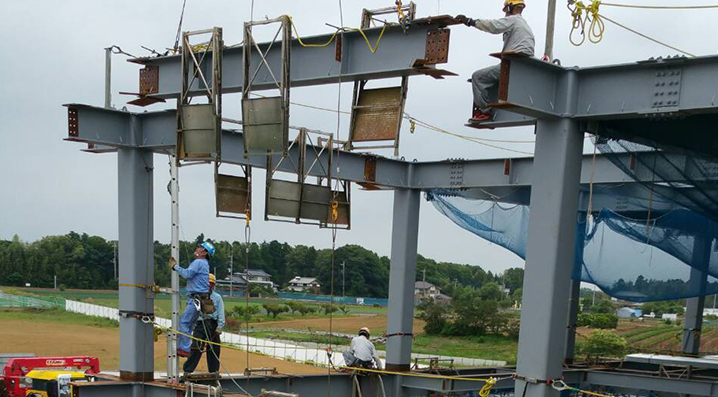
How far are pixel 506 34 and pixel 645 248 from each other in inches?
189

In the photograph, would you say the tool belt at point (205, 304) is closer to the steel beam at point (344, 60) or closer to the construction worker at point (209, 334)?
the construction worker at point (209, 334)

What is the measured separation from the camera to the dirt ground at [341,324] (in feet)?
171

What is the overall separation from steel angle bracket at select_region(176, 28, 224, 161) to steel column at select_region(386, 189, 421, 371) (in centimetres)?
624

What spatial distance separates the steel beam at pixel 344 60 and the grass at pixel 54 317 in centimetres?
3602

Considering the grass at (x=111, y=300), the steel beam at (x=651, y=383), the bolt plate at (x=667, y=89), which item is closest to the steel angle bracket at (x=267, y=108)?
the bolt plate at (x=667, y=89)

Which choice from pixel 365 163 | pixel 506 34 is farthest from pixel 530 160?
pixel 506 34

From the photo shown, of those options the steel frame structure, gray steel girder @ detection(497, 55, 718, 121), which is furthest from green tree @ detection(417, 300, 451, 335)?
gray steel girder @ detection(497, 55, 718, 121)

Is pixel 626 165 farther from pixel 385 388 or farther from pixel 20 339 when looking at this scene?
pixel 20 339

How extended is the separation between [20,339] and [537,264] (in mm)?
31660

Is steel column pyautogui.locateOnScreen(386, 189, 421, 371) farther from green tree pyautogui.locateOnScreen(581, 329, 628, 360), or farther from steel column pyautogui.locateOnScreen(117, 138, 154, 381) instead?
green tree pyautogui.locateOnScreen(581, 329, 628, 360)

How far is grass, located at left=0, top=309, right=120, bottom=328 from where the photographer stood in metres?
46.9

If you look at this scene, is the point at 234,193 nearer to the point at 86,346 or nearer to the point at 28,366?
the point at 28,366

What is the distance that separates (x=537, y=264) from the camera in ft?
31.1

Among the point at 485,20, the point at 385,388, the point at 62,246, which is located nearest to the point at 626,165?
the point at 485,20
